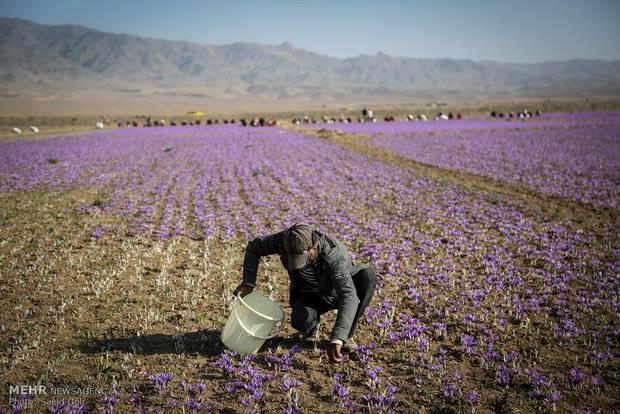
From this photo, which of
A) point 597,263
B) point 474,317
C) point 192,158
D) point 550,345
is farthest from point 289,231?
point 192,158

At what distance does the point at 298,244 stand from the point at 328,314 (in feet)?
8.89

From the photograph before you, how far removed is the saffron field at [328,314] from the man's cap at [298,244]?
1.49 metres

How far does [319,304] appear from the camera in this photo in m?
5.83

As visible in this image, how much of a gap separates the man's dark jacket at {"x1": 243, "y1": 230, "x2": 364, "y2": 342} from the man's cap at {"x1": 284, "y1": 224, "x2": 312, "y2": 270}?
268mm

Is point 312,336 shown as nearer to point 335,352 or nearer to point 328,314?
point 328,314

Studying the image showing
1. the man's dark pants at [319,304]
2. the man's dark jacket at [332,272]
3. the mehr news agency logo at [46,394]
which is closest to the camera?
the mehr news agency logo at [46,394]

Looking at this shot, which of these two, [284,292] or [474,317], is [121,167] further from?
[474,317]

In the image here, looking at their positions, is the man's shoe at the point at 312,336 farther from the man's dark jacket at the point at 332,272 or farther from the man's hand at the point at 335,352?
the man's hand at the point at 335,352

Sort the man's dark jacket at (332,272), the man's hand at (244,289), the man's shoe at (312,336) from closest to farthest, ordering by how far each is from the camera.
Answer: the man's dark jacket at (332,272) → the man's hand at (244,289) → the man's shoe at (312,336)

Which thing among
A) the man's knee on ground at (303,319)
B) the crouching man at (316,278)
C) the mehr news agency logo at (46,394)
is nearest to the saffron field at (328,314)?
the mehr news agency logo at (46,394)

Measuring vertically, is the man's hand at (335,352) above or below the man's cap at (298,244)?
below

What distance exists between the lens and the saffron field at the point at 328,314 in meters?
4.95

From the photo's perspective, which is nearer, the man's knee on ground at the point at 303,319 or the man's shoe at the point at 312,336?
the man's knee on ground at the point at 303,319

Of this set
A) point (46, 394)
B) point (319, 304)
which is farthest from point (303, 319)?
point (46, 394)
